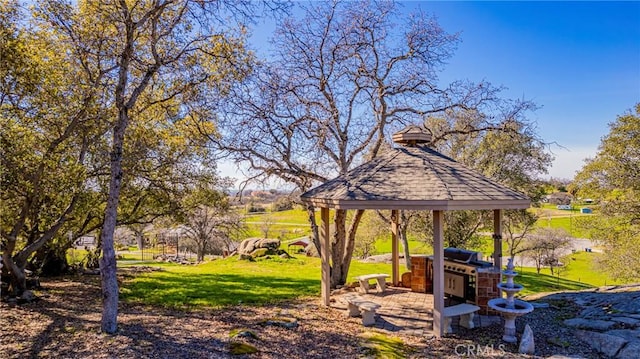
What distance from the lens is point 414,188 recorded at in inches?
270

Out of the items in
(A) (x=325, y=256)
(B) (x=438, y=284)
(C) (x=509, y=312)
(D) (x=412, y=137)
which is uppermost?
(D) (x=412, y=137)

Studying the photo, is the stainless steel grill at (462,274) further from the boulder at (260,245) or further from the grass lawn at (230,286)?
the boulder at (260,245)

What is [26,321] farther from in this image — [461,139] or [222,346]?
[461,139]

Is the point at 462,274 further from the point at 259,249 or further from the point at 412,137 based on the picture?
the point at 259,249

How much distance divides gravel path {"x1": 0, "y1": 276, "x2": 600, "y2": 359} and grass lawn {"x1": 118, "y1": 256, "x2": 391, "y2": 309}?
0.93m

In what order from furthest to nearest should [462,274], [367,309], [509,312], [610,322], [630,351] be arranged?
[462,274] → [367,309] → [610,322] → [509,312] → [630,351]

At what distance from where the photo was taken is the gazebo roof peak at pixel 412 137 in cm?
885

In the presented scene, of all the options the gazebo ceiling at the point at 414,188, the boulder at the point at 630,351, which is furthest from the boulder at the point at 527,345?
the gazebo ceiling at the point at 414,188

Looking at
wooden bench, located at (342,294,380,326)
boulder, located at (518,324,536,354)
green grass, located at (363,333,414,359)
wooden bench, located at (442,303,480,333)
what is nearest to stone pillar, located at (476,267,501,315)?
wooden bench, located at (442,303,480,333)

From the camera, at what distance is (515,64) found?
12383mm

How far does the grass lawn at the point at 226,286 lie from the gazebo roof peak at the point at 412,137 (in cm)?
472

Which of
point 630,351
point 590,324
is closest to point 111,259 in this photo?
point 630,351

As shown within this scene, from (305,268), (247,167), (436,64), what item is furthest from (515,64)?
(305,268)

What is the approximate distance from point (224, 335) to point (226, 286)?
16.7 feet
